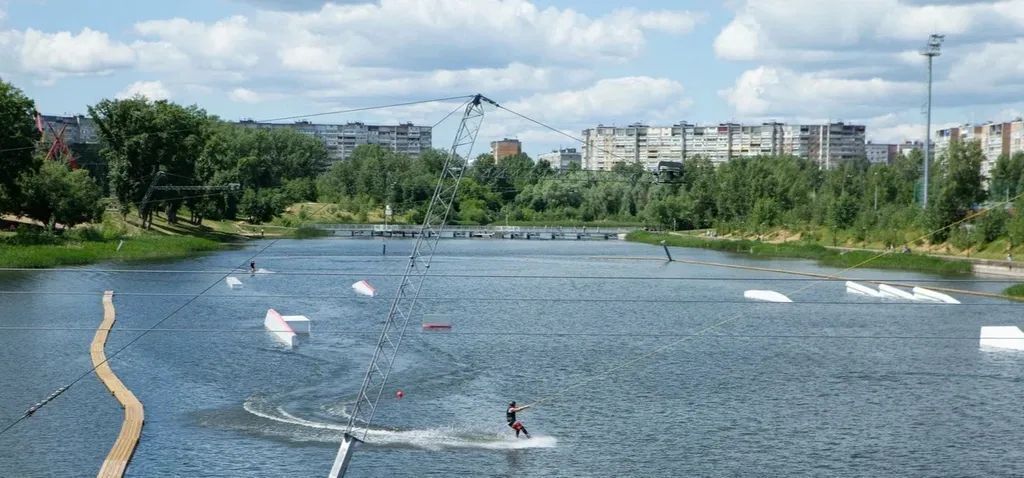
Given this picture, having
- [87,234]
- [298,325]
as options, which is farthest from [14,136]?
[298,325]

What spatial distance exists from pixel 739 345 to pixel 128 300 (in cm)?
3817

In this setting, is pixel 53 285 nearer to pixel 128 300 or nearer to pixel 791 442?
pixel 128 300

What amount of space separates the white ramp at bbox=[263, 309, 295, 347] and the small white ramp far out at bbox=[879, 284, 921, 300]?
42.9 m

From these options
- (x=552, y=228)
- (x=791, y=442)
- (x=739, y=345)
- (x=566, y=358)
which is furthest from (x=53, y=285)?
(x=552, y=228)

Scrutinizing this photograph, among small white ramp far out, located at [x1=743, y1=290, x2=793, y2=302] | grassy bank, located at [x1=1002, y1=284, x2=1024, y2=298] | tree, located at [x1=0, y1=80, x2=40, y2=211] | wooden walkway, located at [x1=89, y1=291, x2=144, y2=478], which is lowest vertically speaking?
wooden walkway, located at [x1=89, y1=291, x2=144, y2=478]

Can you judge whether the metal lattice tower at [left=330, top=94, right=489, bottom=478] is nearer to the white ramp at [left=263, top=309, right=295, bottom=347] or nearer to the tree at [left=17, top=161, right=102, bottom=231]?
the white ramp at [left=263, top=309, right=295, bottom=347]

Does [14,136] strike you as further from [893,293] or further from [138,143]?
[893,293]

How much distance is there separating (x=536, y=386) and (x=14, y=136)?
64850mm

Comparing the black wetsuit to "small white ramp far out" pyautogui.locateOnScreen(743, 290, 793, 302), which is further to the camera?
"small white ramp far out" pyautogui.locateOnScreen(743, 290, 793, 302)

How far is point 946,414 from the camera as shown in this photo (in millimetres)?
43656

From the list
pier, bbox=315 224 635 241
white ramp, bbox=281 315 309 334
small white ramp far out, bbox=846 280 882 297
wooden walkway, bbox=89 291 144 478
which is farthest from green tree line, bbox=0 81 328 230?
small white ramp far out, bbox=846 280 882 297

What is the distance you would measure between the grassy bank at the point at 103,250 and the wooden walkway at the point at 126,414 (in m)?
33.5

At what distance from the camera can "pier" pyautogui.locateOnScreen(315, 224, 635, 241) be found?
595 ft

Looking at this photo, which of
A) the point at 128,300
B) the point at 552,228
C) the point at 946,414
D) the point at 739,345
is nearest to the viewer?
the point at 946,414
